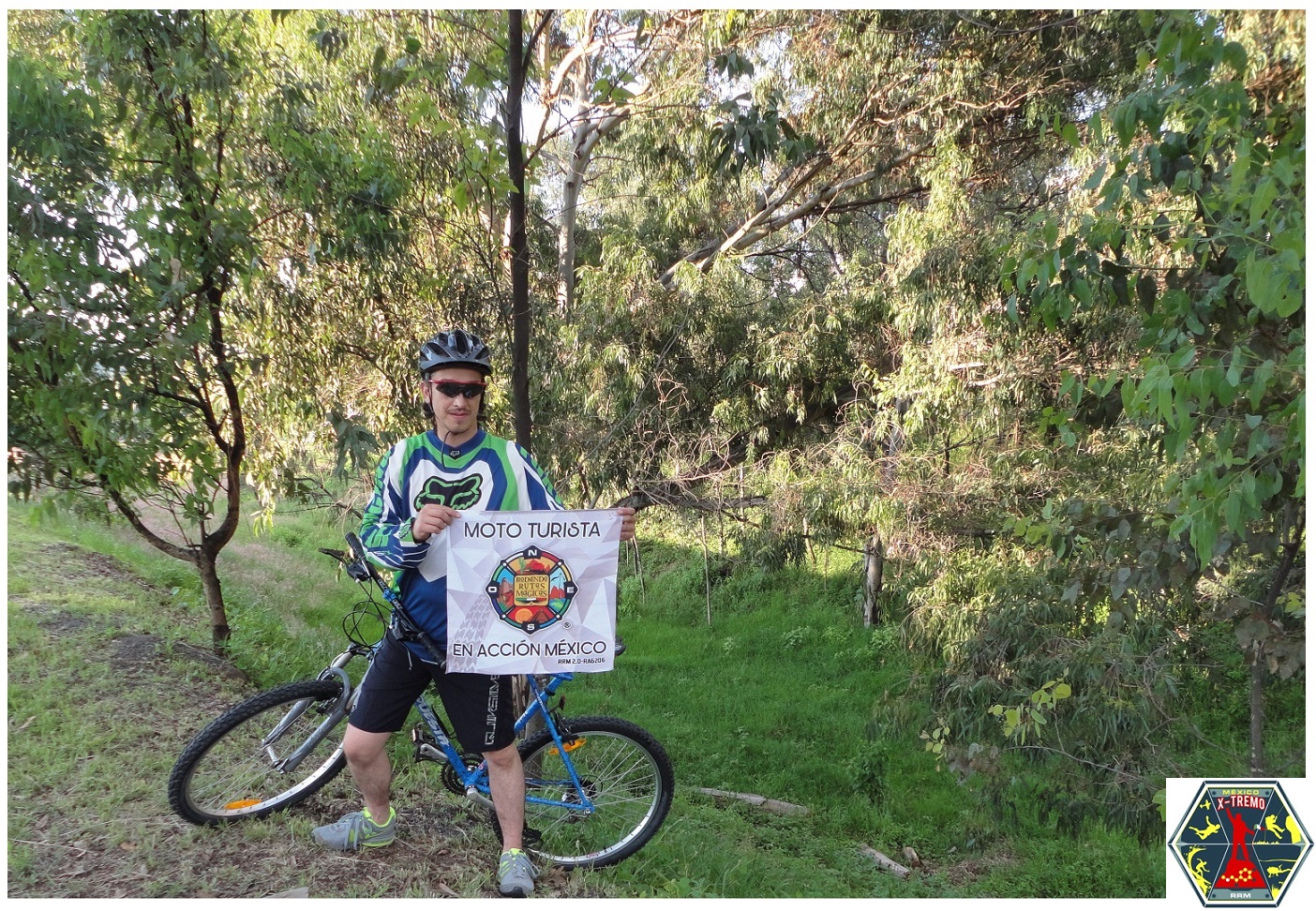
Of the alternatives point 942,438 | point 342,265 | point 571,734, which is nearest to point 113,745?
point 571,734

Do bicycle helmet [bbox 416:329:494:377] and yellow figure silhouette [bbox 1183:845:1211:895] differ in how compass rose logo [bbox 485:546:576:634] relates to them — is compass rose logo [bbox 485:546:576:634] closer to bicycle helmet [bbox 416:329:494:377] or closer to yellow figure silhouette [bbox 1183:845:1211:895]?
bicycle helmet [bbox 416:329:494:377]

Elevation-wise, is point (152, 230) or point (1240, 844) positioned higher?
point (152, 230)

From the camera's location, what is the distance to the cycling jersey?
2672mm

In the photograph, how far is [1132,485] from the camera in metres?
5.88

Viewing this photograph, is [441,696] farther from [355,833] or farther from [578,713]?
[578,713]

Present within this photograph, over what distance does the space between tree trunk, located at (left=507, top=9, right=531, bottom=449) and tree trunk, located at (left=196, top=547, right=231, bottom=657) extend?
2.32 metres

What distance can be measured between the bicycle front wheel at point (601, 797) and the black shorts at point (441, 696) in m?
0.42

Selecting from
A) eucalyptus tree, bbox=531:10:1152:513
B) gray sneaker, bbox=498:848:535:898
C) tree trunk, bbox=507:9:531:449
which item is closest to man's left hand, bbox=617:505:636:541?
tree trunk, bbox=507:9:531:449

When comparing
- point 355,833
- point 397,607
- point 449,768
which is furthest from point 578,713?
point 397,607

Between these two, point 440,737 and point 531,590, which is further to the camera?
point 440,737

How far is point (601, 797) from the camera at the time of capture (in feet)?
11.0

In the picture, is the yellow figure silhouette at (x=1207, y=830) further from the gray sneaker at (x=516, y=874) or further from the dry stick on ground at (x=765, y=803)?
the dry stick on ground at (x=765, y=803)

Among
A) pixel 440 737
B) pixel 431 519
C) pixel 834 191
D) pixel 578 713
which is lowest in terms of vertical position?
pixel 578 713

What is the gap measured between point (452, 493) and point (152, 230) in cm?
218
